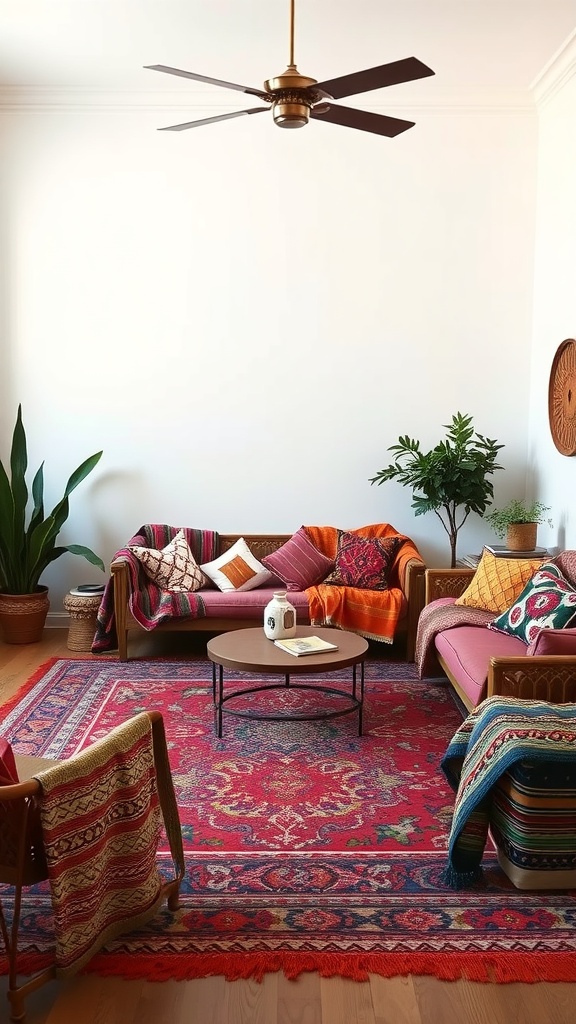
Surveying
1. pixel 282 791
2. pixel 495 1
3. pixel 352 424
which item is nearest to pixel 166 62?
pixel 495 1

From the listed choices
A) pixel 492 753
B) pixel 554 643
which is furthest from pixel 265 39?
pixel 492 753

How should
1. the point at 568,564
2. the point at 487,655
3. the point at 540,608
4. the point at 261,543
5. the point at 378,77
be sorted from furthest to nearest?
the point at 261,543 → the point at 568,564 → the point at 540,608 → the point at 487,655 → the point at 378,77

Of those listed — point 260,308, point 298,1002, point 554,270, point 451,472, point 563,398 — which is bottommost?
point 298,1002

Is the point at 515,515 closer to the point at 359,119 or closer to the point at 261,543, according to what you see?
the point at 261,543

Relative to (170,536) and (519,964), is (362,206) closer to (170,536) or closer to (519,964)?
(170,536)

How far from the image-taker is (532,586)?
439 centimetres

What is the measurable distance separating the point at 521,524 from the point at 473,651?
1442mm

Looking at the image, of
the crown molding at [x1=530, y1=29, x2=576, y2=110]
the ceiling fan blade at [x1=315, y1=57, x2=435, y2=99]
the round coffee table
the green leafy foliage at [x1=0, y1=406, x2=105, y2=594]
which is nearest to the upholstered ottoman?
the round coffee table

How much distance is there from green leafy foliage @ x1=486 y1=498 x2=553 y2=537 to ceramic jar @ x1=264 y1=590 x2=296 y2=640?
5.40 feet

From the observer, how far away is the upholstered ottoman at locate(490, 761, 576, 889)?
9.36 ft

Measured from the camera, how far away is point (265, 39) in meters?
5.04

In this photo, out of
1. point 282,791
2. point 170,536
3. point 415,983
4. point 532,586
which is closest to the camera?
point 415,983

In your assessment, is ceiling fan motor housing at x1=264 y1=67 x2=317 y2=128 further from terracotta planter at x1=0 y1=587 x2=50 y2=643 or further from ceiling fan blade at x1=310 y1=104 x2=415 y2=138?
terracotta planter at x1=0 y1=587 x2=50 y2=643

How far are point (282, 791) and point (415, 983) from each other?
4.18ft
